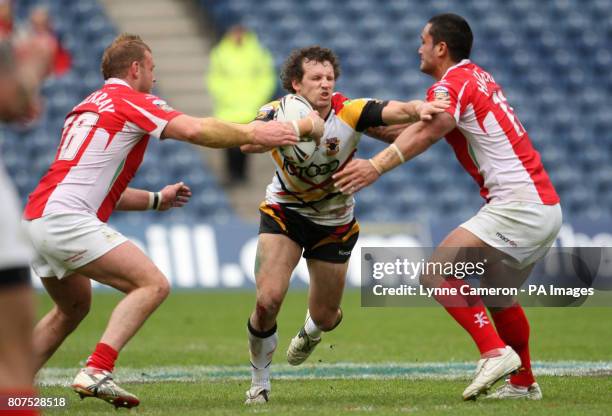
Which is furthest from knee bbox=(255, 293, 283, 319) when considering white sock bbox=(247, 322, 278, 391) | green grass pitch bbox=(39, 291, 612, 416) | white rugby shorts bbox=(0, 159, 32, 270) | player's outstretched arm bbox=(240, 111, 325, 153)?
white rugby shorts bbox=(0, 159, 32, 270)

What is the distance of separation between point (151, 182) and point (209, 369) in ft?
34.1

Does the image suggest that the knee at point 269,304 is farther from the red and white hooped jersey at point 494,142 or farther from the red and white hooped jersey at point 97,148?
the red and white hooped jersey at point 494,142

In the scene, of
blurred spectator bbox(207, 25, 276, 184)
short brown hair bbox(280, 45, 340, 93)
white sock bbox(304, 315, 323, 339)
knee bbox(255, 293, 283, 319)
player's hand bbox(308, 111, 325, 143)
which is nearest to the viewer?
player's hand bbox(308, 111, 325, 143)

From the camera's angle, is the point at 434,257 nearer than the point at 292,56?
Yes

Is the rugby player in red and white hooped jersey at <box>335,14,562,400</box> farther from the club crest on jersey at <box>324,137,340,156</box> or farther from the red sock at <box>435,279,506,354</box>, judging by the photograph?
the club crest on jersey at <box>324,137,340,156</box>

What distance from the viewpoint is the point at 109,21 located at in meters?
22.0

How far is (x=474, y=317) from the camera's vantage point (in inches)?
282

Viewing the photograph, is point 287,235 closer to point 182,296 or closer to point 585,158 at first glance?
point 182,296

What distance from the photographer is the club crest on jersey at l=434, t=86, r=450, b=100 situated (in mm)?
7212

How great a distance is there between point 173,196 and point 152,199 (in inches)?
6.5

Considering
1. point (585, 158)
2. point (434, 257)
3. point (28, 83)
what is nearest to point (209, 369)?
point (434, 257)

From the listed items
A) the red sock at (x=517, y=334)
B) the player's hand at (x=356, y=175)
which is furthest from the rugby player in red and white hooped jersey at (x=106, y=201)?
the red sock at (x=517, y=334)

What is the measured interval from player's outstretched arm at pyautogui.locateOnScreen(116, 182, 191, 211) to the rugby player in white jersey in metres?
0.67

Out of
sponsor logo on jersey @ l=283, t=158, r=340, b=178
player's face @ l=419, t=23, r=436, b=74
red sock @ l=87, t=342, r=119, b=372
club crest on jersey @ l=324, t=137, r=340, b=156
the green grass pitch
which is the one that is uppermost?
player's face @ l=419, t=23, r=436, b=74
